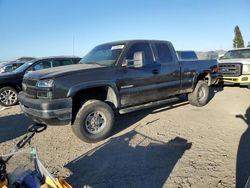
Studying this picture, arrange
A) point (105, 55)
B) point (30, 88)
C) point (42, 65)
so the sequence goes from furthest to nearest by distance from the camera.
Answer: point (42, 65) → point (105, 55) → point (30, 88)

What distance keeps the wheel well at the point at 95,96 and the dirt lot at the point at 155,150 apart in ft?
2.15

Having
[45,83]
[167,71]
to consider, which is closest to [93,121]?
[45,83]

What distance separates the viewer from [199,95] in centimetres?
770

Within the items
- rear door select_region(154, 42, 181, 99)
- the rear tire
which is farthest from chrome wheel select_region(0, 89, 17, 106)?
the rear tire

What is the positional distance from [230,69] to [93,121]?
837 cm

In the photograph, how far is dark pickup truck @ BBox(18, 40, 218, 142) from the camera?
177 inches

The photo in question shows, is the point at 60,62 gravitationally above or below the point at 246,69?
above

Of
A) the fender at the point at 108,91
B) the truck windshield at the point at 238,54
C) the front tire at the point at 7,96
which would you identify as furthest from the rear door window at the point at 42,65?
the truck windshield at the point at 238,54

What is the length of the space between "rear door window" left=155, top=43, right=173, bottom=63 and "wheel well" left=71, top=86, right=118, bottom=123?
5.94 feet

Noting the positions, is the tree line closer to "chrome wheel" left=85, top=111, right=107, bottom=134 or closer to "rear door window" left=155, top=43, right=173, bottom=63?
"rear door window" left=155, top=43, right=173, bottom=63

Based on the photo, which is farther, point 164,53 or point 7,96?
point 7,96

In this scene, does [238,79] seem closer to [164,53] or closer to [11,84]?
[164,53]

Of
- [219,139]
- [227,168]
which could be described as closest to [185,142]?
[219,139]

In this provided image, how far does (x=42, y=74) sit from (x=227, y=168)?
11.8 feet
